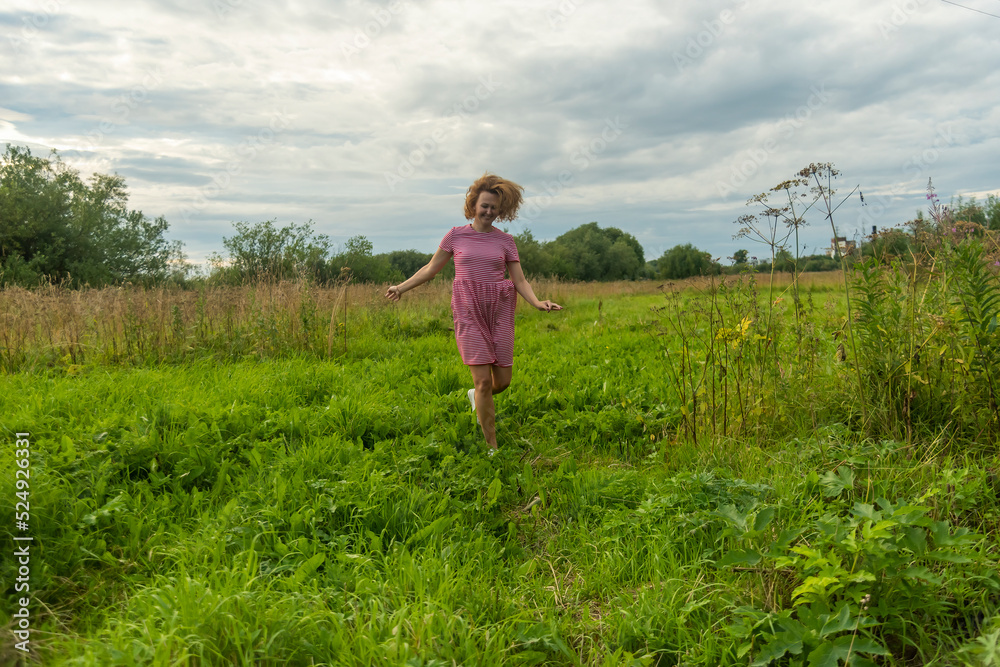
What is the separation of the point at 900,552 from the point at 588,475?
187 centimetres

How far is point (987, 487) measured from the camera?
281 centimetres

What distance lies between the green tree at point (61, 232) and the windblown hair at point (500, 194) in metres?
22.8

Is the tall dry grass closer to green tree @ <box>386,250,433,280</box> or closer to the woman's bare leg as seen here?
the woman's bare leg

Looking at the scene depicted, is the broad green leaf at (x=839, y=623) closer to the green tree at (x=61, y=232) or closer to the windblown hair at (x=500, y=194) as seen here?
the windblown hair at (x=500, y=194)

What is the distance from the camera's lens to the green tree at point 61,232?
25.4 m

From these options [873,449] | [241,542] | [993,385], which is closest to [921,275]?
[993,385]

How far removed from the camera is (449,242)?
15.5 feet

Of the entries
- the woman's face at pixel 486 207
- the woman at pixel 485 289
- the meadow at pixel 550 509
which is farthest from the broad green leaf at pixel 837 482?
the woman's face at pixel 486 207

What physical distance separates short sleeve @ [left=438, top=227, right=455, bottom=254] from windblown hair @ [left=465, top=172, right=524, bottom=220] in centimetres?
29

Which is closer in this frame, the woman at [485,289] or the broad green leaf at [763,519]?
the broad green leaf at [763,519]

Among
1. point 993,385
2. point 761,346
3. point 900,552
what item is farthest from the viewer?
point 761,346

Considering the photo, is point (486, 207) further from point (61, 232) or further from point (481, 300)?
point (61, 232)

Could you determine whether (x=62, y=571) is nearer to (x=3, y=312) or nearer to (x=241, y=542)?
(x=241, y=542)

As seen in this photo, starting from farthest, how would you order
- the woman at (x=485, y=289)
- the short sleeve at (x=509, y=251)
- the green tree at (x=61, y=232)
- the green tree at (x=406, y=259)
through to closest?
the green tree at (x=406, y=259), the green tree at (x=61, y=232), the short sleeve at (x=509, y=251), the woman at (x=485, y=289)
